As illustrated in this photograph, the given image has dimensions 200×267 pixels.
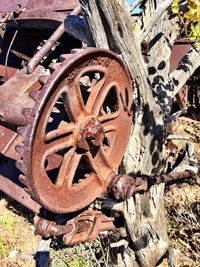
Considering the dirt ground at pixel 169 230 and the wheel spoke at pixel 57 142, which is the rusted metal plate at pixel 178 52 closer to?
the dirt ground at pixel 169 230

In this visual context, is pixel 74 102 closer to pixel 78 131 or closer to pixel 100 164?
pixel 78 131

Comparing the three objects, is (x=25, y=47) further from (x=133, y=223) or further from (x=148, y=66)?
(x=133, y=223)

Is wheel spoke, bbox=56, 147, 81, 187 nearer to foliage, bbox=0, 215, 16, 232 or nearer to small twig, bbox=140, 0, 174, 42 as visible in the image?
small twig, bbox=140, 0, 174, 42

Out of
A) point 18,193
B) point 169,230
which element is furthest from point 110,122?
point 169,230

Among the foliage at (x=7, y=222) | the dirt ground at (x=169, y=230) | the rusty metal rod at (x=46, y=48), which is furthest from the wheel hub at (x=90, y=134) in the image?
the foliage at (x=7, y=222)

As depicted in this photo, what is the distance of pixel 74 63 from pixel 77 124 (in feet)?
1.09

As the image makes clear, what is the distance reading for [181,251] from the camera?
11.7ft

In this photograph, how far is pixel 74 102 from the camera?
210 cm

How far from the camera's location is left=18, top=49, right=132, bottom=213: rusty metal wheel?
1896mm

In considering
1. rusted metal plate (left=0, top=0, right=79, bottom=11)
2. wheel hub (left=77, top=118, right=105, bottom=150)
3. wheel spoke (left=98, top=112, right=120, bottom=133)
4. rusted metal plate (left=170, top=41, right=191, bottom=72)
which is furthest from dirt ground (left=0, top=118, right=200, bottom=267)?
rusted metal plate (left=0, top=0, right=79, bottom=11)

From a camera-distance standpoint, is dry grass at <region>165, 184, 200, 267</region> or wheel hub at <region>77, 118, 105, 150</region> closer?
wheel hub at <region>77, 118, 105, 150</region>

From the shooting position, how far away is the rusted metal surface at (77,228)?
7.50 ft

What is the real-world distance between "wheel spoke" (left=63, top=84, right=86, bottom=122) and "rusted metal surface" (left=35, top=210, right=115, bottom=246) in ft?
2.02

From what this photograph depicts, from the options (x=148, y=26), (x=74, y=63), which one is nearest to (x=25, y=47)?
(x=148, y=26)
